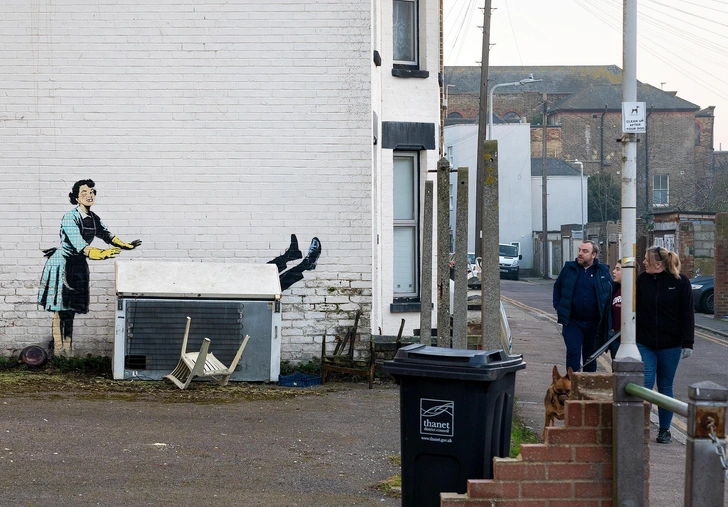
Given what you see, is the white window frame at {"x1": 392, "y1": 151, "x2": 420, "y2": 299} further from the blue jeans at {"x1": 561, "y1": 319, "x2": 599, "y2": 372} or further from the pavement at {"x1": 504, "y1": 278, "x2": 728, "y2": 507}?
the blue jeans at {"x1": 561, "y1": 319, "x2": 599, "y2": 372}

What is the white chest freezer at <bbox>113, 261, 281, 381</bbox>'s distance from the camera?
10.9 meters

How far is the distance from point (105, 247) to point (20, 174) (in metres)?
1.37

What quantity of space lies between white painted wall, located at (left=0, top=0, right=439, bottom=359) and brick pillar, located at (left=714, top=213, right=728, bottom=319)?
15.2 metres

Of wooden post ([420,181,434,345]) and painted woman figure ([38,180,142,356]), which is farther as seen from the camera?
painted woman figure ([38,180,142,356])

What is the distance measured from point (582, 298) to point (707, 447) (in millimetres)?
6498

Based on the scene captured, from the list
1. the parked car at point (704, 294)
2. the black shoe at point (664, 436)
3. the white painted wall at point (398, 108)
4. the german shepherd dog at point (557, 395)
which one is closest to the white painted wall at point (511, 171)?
the parked car at point (704, 294)

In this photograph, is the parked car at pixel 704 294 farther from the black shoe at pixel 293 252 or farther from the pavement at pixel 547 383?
the black shoe at pixel 293 252

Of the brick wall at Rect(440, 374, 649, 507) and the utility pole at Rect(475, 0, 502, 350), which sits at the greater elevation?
the utility pole at Rect(475, 0, 502, 350)

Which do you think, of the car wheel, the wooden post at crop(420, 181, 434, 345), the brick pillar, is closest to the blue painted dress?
the wooden post at crop(420, 181, 434, 345)

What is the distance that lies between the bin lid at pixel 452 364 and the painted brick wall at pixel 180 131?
676 cm

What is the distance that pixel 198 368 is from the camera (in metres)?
10.4

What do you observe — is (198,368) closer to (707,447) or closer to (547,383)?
(547,383)

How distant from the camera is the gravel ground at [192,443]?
20.6 feet

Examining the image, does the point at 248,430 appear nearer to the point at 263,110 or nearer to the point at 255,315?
the point at 255,315
